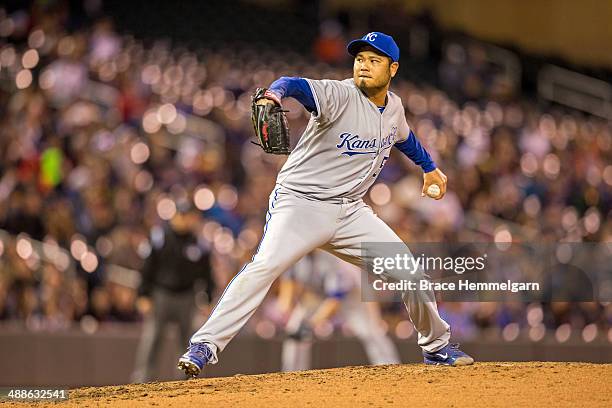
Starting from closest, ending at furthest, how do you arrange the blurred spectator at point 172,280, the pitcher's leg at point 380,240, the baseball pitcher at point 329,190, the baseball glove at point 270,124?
the baseball glove at point 270,124 → the baseball pitcher at point 329,190 → the pitcher's leg at point 380,240 → the blurred spectator at point 172,280

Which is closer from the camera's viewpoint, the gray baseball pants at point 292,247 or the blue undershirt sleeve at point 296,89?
the blue undershirt sleeve at point 296,89

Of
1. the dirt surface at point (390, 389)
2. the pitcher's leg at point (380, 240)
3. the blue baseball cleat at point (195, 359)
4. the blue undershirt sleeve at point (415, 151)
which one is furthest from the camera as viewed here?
the blue undershirt sleeve at point (415, 151)

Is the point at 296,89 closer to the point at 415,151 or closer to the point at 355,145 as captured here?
the point at 355,145

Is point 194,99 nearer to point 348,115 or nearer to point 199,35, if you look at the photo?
point 199,35

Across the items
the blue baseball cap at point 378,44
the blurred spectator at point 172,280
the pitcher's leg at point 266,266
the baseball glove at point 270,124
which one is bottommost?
the blurred spectator at point 172,280

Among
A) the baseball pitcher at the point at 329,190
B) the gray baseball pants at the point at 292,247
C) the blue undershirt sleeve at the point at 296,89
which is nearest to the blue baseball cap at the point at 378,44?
the baseball pitcher at the point at 329,190

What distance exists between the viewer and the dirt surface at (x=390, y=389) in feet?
18.1

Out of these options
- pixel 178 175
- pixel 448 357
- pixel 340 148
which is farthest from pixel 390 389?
pixel 178 175

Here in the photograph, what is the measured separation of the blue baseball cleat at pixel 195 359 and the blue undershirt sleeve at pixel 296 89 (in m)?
1.34

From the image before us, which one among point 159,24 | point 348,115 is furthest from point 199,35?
point 348,115

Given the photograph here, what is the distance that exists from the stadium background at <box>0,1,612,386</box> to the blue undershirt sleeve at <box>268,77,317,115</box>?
15.9 feet

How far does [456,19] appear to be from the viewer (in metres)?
21.9

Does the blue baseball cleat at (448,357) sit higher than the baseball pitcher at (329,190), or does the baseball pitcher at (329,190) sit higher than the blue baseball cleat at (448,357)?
the baseball pitcher at (329,190)

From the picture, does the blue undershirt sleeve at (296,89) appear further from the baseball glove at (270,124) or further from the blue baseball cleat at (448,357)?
the blue baseball cleat at (448,357)
